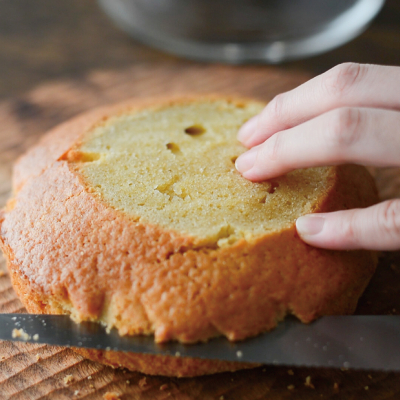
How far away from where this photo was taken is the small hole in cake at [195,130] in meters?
1.59

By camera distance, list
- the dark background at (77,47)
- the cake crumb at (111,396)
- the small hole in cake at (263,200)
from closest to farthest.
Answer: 1. the cake crumb at (111,396)
2. the small hole in cake at (263,200)
3. the dark background at (77,47)

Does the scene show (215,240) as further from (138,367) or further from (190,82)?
(190,82)

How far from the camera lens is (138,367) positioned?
1143 mm

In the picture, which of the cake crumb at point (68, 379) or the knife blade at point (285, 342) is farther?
the cake crumb at point (68, 379)

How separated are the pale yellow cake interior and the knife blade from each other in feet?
0.84

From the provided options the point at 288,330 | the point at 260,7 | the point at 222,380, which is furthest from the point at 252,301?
the point at 260,7

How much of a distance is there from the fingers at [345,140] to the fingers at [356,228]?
118mm

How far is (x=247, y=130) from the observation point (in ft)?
4.75

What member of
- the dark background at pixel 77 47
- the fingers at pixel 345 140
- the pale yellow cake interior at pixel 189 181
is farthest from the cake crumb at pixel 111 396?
the dark background at pixel 77 47

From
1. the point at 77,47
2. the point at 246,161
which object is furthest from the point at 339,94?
the point at 77,47

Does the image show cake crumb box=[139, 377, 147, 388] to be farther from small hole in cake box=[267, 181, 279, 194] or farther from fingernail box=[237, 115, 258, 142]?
fingernail box=[237, 115, 258, 142]

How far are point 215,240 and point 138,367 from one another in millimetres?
371

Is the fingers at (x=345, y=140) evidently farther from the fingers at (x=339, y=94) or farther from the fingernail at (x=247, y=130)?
the fingernail at (x=247, y=130)

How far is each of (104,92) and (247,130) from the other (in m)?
1.12
